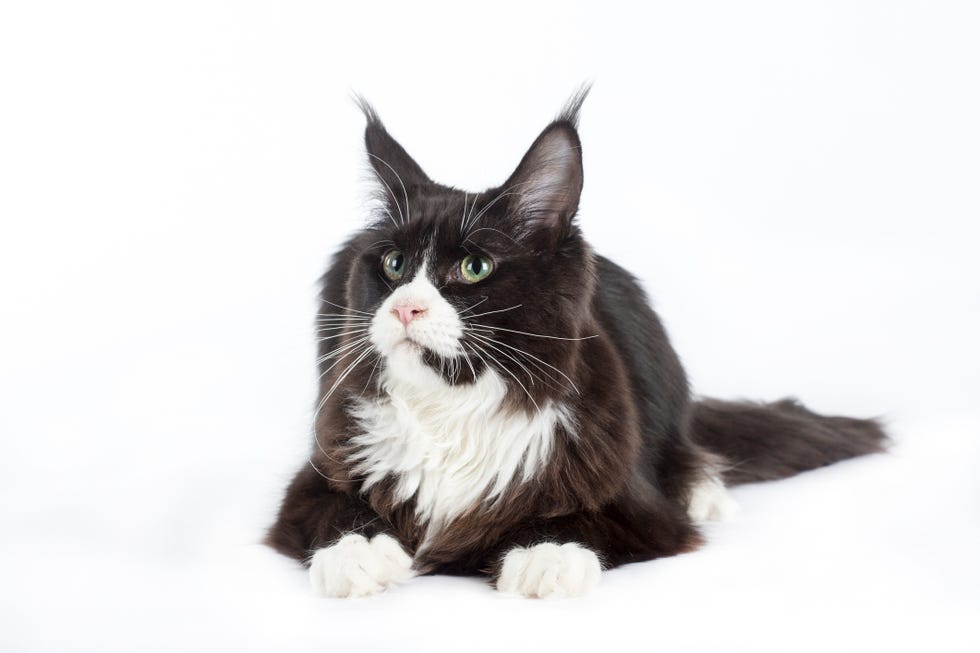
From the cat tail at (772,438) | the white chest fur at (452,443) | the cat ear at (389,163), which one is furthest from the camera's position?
the cat tail at (772,438)

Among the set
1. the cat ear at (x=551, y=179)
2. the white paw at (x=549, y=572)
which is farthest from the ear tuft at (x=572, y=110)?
the white paw at (x=549, y=572)

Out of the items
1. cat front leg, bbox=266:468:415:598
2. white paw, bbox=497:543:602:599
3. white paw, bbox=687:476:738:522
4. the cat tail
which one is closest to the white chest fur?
cat front leg, bbox=266:468:415:598

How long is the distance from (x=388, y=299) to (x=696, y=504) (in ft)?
5.28

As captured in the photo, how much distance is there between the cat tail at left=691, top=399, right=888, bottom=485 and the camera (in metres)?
4.83

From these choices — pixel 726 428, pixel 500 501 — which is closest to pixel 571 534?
pixel 500 501

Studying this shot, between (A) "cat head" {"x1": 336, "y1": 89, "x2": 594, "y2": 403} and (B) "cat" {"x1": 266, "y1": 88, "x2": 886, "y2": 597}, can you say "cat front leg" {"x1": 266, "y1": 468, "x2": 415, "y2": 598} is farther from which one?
(A) "cat head" {"x1": 336, "y1": 89, "x2": 594, "y2": 403}

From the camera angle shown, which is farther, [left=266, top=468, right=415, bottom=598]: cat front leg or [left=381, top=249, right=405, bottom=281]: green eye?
[left=381, top=249, right=405, bottom=281]: green eye

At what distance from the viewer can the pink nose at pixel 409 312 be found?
3.27 m

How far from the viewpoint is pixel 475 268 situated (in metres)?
3.42

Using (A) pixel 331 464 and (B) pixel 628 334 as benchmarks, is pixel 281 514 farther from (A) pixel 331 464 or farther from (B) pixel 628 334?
(B) pixel 628 334

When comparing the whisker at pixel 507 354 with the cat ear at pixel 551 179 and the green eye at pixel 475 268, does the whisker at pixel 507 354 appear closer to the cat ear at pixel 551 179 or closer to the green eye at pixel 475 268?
the green eye at pixel 475 268

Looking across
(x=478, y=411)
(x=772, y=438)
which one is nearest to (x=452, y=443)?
(x=478, y=411)

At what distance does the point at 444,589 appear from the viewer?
3418 millimetres

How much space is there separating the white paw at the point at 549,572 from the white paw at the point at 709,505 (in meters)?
0.96
